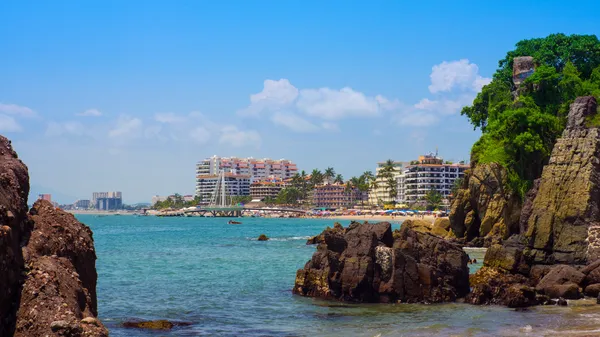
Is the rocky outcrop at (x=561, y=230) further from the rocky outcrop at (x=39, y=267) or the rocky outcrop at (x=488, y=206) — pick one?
the rocky outcrop at (x=39, y=267)

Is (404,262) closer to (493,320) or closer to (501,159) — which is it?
(493,320)

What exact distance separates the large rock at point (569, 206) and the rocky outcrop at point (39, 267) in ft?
92.4

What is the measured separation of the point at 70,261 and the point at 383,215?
7032 inches

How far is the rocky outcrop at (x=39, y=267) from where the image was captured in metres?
9.59

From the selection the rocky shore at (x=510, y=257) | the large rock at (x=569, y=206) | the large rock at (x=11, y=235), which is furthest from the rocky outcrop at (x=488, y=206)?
the large rock at (x=11, y=235)

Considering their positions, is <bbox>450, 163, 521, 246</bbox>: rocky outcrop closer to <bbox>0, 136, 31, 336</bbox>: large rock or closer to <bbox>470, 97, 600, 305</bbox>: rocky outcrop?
<bbox>470, 97, 600, 305</bbox>: rocky outcrop

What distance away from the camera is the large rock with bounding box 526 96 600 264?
34.9 meters

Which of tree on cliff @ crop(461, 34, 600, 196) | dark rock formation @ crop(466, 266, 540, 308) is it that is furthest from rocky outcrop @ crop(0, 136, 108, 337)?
tree on cliff @ crop(461, 34, 600, 196)

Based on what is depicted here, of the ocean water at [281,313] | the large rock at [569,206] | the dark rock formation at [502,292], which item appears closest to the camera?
the ocean water at [281,313]

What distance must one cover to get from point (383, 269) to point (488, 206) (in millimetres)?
32800

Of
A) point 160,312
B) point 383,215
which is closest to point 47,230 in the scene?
point 160,312

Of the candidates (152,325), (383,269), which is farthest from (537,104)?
(152,325)

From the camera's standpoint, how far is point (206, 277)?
39531 mm

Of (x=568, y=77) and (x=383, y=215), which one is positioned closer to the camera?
(x=568, y=77)
